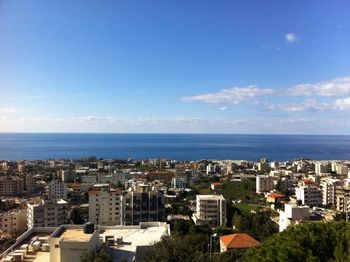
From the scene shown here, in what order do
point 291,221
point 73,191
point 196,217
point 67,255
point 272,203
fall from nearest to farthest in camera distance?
point 67,255 → point 291,221 → point 196,217 → point 272,203 → point 73,191

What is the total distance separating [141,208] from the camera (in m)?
12.2

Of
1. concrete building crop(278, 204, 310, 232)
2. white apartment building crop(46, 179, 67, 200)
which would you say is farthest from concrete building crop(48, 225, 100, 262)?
white apartment building crop(46, 179, 67, 200)

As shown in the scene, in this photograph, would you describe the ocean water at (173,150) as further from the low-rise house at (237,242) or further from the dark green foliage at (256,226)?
the low-rise house at (237,242)

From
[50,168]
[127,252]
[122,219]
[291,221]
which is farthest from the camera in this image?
[50,168]

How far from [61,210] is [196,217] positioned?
4.48 metres

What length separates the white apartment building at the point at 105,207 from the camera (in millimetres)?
12727

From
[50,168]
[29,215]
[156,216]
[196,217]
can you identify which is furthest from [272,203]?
[50,168]

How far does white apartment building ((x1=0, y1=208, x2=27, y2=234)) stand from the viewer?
462 inches

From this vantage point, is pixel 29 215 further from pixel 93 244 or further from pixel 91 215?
pixel 93 244

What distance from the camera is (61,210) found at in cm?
1260

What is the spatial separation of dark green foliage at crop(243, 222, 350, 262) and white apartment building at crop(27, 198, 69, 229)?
9.54m

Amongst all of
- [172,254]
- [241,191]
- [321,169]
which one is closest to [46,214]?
[172,254]

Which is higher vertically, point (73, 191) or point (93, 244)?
point (93, 244)

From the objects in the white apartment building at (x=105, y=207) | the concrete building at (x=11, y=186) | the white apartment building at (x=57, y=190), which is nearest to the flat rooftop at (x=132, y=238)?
the white apartment building at (x=105, y=207)
